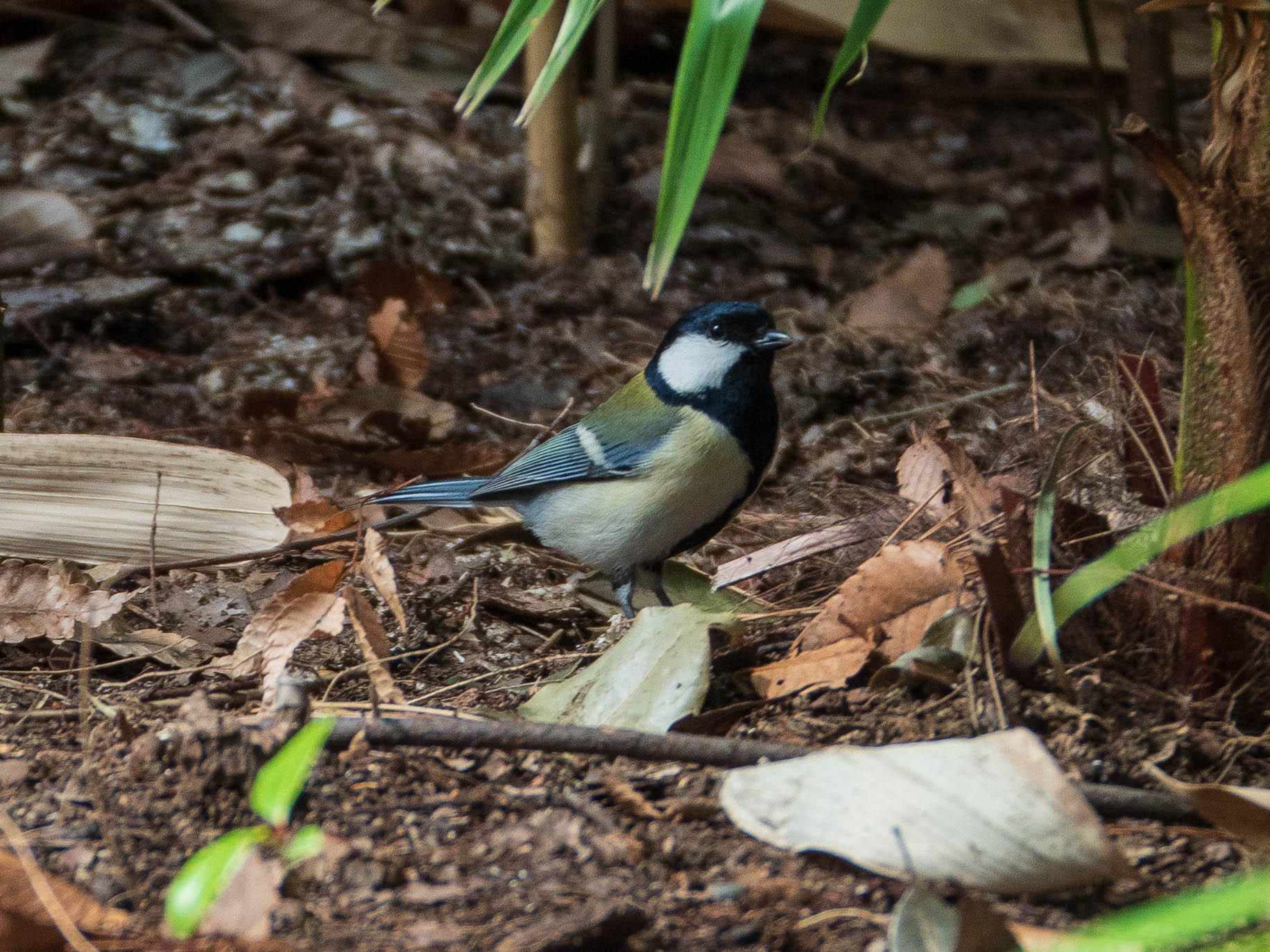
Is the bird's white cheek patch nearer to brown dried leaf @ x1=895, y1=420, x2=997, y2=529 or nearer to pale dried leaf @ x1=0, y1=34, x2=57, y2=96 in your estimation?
brown dried leaf @ x1=895, y1=420, x2=997, y2=529

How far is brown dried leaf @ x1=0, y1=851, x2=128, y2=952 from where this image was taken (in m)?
1.48

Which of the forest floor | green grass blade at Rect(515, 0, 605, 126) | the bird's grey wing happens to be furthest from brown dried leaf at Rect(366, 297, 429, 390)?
green grass blade at Rect(515, 0, 605, 126)

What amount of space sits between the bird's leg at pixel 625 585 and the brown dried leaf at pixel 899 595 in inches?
39.7

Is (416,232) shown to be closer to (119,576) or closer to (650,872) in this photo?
(119,576)

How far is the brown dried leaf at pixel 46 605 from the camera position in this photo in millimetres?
2553

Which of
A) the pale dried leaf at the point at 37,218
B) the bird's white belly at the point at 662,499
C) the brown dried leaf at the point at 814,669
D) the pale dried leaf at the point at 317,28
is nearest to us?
the brown dried leaf at the point at 814,669

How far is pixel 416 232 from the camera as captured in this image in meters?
5.16

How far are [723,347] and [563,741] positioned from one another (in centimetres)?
158

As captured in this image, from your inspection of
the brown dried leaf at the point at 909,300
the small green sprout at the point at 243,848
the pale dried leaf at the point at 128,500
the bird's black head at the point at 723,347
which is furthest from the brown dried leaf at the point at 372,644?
the brown dried leaf at the point at 909,300

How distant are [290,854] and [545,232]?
3924mm

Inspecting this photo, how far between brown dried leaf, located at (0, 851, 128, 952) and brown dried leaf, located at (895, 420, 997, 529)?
1.35m

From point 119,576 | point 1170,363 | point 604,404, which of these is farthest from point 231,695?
point 1170,363

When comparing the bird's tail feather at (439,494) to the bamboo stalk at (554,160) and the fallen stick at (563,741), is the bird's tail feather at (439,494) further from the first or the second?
the bamboo stalk at (554,160)

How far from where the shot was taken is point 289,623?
2.23 metres
